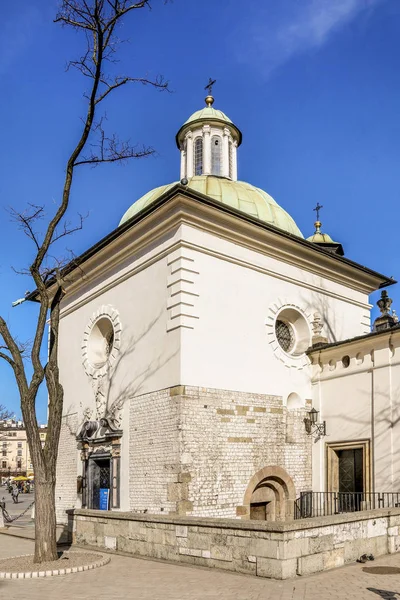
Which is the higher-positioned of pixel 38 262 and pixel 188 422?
pixel 38 262

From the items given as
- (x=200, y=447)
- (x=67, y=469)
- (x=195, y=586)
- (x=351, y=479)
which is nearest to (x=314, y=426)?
(x=351, y=479)

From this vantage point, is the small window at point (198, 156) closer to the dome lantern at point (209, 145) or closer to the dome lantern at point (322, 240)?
the dome lantern at point (209, 145)

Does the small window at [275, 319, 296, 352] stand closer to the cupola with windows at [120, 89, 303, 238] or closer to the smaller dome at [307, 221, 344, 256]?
the cupola with windows at [120, 89, 303, 238]

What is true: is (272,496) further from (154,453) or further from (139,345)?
(139,345)

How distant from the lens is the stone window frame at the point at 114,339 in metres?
17.0

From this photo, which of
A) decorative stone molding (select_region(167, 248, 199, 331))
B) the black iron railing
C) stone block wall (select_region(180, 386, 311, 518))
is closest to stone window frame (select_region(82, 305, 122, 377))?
decorative stone molding (select_region(167, 248, 199, 331))

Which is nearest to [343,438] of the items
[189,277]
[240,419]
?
[240,419]

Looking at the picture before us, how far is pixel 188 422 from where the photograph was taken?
14.0m

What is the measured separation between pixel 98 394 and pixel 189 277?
479 cm

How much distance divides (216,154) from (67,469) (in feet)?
37.2

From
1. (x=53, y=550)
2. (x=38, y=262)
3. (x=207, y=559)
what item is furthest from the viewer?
(x=38, y=262)

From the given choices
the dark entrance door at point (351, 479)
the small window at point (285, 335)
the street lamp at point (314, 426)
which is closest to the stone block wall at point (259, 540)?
the dark entrance door at point (351, 479)

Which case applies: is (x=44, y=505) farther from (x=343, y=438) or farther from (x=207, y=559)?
(x=343, y=438)

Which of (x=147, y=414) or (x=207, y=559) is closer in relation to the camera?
(x=207, y=559)
